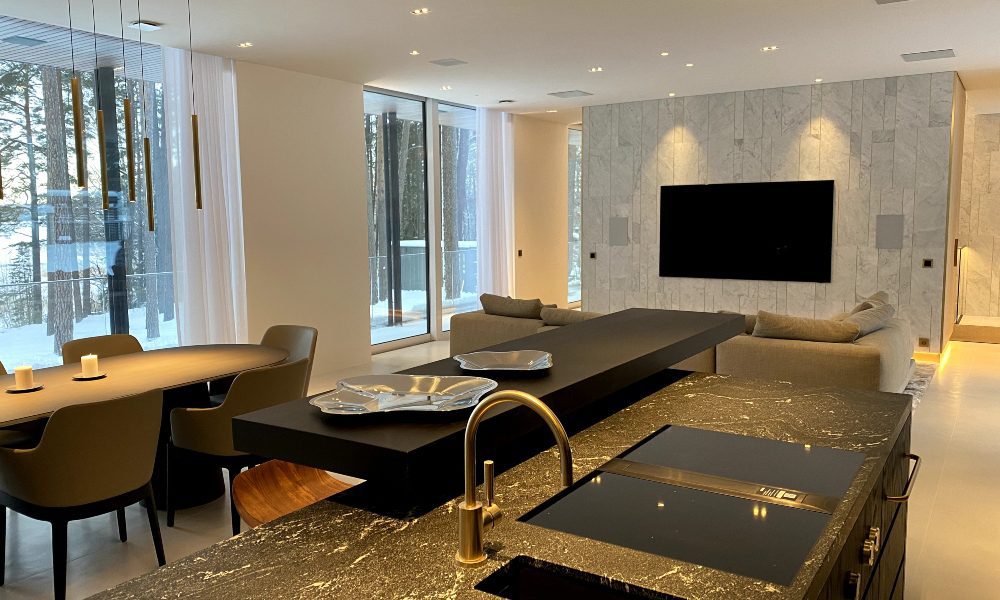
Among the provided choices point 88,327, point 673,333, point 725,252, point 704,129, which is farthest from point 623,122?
point 673,333

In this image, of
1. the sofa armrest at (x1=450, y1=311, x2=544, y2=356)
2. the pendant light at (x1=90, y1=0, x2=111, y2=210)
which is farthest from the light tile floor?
the sofa armrest at (x1=450, y1=311, x2=544, y2=356)

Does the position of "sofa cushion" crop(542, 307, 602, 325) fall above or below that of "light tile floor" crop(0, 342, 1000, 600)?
above

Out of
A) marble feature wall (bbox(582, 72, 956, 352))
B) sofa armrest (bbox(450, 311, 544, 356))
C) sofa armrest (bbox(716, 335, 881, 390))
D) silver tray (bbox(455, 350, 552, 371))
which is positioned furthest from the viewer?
marble feature wall (bbox(582, 72, 956, 352))

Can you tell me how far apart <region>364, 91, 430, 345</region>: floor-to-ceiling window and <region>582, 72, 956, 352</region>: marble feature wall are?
2.08 metres

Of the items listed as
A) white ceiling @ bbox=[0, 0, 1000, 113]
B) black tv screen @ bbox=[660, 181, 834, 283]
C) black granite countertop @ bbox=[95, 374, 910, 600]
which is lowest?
black granite countertop @ bbox=[95, 374, 910, 600]

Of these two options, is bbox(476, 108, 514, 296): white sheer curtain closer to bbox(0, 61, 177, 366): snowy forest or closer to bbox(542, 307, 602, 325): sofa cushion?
bbox(542, 307, 602, 325): sofa cushion

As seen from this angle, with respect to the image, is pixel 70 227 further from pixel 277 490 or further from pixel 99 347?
pixel 277 490

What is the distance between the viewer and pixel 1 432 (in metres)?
3.52

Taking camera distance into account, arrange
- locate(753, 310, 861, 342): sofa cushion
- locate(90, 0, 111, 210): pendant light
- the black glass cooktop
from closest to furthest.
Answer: the black glass cooktop
locate(90, 0, 111, 210): pendant light
locate(753, 310, 861, 342): sofa cushion

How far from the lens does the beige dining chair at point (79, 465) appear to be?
9.27ft

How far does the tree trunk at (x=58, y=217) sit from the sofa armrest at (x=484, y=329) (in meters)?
2.84

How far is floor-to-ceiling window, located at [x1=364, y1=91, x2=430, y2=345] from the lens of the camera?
27.9ft

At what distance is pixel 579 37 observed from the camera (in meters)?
5.83

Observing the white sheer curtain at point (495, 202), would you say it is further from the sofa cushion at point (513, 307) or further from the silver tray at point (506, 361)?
the silver tray at point (506, 361)
